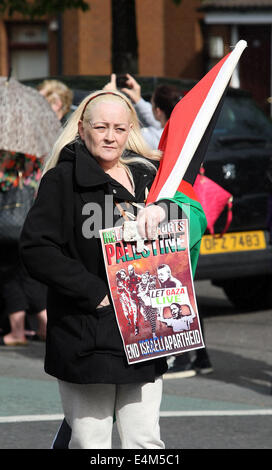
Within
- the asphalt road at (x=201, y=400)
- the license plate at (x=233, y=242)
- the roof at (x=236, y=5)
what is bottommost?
the asphalt road at (x=201, y=400)

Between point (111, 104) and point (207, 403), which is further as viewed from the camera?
point (207, 403)

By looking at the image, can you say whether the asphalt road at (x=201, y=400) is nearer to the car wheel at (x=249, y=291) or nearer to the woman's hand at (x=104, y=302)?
the car wheel at (x=249, y=291)

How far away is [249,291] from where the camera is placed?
1060 cm

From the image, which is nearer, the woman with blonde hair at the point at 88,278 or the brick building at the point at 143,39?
the woman with blonde hair at the point at 88,278

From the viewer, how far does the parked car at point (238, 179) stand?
925cm

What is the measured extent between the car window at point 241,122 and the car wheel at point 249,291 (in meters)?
1.43

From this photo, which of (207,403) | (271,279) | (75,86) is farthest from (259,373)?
(75,86)

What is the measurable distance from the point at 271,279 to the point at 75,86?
8.71 ft

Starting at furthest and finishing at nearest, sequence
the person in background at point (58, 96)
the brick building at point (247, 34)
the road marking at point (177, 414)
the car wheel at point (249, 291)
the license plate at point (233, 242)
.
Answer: the brick building at point (247, 34) < the car wheel at point (249, 291) < the license plate at point (233, 242) < the person in background at point (58, 96) < the road marking at point (177, 414)

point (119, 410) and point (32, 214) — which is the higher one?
point (32, 214)

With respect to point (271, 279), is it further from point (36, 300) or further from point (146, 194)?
point (146, 194)

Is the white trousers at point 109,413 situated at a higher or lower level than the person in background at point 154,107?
lower

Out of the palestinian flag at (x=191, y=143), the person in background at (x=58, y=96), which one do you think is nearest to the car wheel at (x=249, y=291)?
the person in background at (x=58, y=96)

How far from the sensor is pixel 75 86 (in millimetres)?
9938
